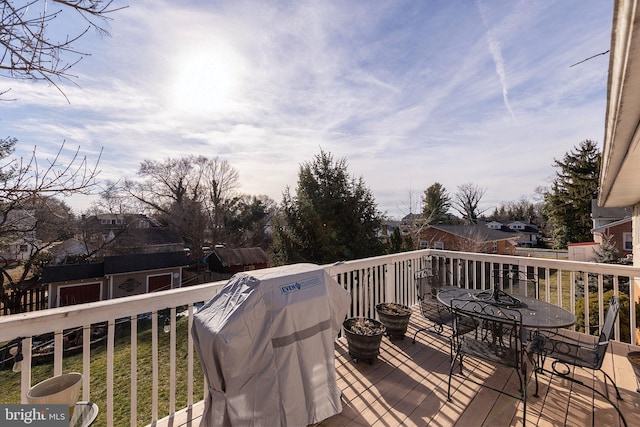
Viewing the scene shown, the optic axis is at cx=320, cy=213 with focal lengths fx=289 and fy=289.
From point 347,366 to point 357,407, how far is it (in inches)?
24.4

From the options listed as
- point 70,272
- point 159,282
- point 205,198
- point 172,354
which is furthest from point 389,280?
point 205,198

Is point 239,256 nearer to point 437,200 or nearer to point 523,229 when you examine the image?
point 437,200

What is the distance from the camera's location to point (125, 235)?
19.2 m

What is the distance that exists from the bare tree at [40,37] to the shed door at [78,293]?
15188mm

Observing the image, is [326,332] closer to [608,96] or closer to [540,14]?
[608,96]

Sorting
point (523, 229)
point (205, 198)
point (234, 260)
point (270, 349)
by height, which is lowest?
point (234, 260)

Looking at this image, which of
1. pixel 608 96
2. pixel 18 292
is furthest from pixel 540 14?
pixel 18 292

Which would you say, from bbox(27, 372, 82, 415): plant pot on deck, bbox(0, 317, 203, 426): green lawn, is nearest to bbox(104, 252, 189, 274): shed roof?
bbox(0, 317, 203, 426): green lawn

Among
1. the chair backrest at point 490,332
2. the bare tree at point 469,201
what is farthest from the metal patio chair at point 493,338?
the bare tree at point 469,201

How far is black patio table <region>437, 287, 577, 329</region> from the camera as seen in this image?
2.32 m

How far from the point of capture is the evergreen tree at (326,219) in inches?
449

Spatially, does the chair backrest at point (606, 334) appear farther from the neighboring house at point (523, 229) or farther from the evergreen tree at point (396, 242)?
the neighboring house at point (523, 229)

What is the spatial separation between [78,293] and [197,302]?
15890mm

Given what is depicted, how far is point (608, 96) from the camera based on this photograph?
1.42 metres
